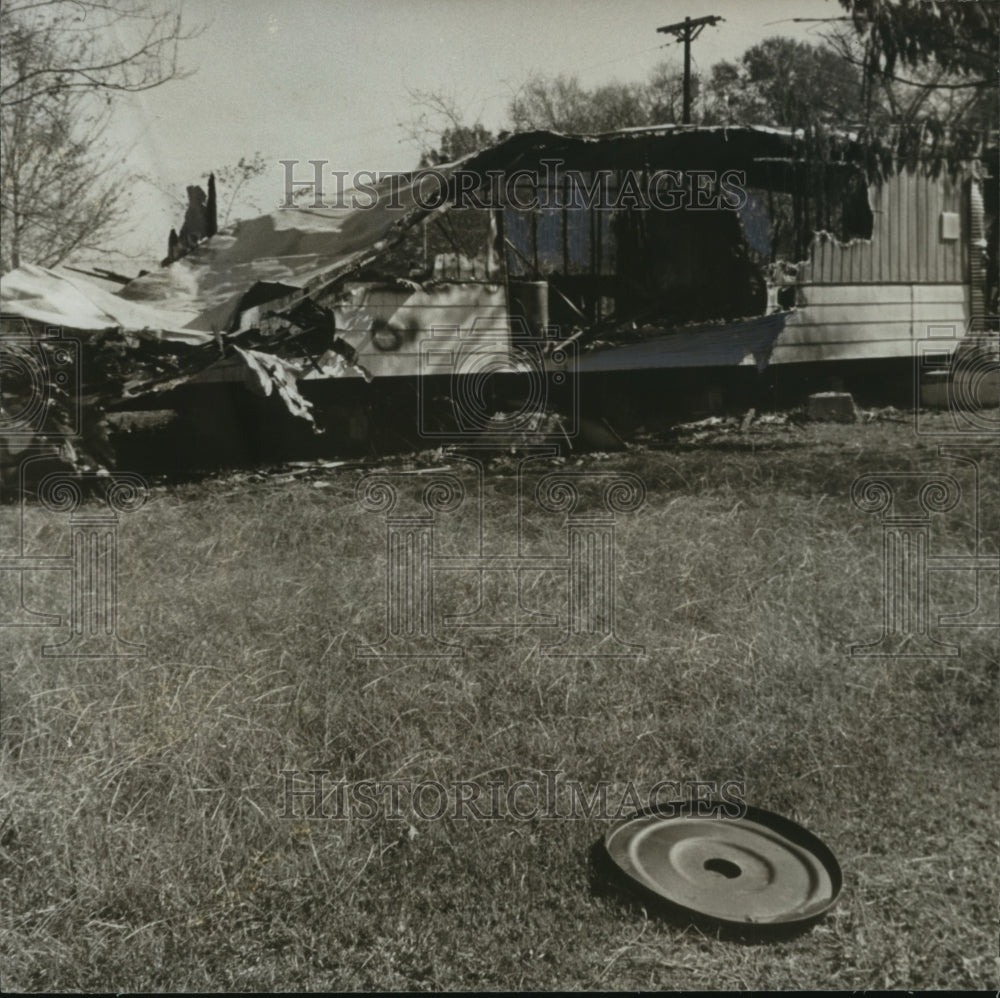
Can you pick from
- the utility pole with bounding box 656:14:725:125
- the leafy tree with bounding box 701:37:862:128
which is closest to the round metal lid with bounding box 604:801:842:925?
the utility pole with bounding box 656:14:725:125

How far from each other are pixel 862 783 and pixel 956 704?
84 centimetres

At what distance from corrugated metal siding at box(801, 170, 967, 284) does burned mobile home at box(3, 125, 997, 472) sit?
0.08ft

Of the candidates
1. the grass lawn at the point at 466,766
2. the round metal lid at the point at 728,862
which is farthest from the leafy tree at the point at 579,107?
the round metal lid at the point at 728,862

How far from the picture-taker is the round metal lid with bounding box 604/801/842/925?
2797 mm

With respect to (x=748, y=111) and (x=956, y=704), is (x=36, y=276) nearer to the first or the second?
(x=748, y=111)

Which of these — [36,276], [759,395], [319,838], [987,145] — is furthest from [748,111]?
[319,838]

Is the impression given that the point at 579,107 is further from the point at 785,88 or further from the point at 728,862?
the point at 728,862

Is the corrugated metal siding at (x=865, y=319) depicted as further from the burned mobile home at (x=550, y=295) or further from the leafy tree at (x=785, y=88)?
the leafy tree at (x=785, y=88)

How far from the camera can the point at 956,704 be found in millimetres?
3980

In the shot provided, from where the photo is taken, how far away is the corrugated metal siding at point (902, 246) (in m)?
10.8

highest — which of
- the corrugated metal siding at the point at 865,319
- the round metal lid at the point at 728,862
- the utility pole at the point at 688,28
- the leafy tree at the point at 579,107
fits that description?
the leafy tree at the point at 579,107

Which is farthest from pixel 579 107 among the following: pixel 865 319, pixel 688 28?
pixel 865 319

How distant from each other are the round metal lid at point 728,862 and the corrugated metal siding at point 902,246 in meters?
8.71

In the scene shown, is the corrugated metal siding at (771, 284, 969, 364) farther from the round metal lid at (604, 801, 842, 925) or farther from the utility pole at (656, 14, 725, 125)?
the round metal lid at (604, 801, 842, 925)
